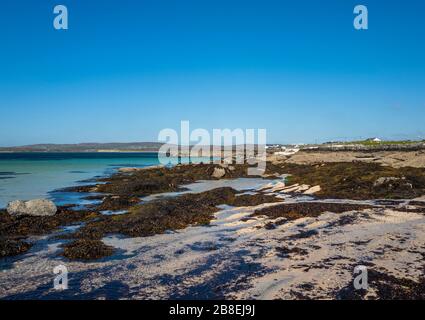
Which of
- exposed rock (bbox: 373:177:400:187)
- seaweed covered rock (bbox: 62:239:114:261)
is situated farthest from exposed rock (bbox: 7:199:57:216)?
exposed rock (bbox: 373:177:400:187)

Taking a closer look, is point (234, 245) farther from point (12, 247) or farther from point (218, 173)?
point (218, 173)

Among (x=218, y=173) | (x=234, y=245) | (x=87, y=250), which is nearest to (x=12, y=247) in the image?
(x=87, y=250)

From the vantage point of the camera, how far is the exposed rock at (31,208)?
17141 mm

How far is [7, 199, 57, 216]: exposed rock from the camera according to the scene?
56.2 feet

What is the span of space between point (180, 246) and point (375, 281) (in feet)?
20.8

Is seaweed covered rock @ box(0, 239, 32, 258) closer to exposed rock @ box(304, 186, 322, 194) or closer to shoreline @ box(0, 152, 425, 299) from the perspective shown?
shoreline @ box(0, 152, 425, 299)

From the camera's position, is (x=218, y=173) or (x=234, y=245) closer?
(x=234, y=245)

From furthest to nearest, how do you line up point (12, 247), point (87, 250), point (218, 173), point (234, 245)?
point (218, 173), point (234, 245), point (12, 247), point (87, 250)

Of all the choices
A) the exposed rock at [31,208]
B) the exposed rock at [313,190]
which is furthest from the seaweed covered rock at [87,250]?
the exposed rock at [313,190]

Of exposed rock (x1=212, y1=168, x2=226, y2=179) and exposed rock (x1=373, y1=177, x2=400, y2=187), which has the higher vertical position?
exposed rock (x1=373, y1=177, x2=400, y2=187)

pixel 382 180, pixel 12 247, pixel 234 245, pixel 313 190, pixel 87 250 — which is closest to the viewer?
pixel 87 250

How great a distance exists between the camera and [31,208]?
17.4 meters

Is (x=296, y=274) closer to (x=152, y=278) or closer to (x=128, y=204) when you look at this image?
(x=152, y=278)

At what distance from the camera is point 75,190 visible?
30922 mm
